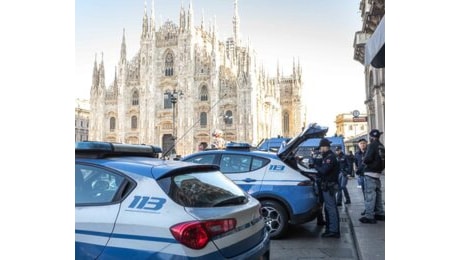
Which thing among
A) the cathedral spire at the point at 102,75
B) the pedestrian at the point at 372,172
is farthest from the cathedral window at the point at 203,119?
the pedestrian at the point at 372,172

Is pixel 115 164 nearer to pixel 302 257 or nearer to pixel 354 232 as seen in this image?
pixel 302 257

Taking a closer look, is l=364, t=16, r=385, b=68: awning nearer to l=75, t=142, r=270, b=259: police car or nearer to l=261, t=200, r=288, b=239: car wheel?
l=75, t=142, r=270, b=259: police car

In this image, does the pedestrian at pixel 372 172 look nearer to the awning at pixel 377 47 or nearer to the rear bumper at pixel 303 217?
the rear bumper at pixel 303 217

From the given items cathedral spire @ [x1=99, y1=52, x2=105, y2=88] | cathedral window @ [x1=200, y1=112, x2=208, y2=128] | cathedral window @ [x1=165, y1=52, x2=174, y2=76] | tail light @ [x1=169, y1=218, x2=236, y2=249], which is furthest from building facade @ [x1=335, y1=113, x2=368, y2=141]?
tail light @ [x1=169, y1=218, x2=236, y2=249]

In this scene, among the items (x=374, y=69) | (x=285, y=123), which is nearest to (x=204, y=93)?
(x=285, y=123)

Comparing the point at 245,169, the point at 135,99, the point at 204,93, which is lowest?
the point at 245,169

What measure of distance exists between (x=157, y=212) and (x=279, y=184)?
10.6ft

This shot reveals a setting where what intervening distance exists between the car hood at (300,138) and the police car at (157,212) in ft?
8.60

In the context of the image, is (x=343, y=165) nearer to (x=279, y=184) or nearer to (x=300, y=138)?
(x=300, y=138)

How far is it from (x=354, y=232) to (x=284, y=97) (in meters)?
52.9

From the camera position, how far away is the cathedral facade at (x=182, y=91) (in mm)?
42250

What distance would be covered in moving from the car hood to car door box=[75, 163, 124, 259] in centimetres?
330

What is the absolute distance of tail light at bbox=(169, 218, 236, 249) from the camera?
245 centimetres

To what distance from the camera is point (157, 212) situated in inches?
102
